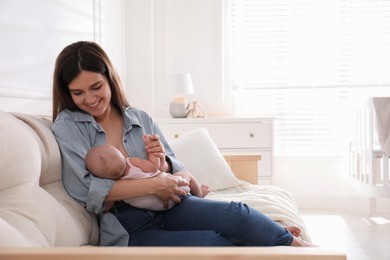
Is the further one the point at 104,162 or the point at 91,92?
the point at 91,92

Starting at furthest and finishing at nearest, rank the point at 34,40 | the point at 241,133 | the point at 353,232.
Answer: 1. the point at 241,133
2. the point at 353,232
3. the point at 34,40

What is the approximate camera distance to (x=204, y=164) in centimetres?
261

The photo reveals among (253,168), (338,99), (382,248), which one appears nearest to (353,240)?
(382,248)

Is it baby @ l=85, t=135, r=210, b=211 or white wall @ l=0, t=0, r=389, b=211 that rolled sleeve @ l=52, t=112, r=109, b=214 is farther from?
white wall @ l=0, t=0, r=389, b=211

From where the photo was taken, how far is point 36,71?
8.43 feet

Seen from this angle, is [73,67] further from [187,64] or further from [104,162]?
[187,64]

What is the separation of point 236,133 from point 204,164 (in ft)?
4.49

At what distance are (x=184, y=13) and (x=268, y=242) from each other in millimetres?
3377

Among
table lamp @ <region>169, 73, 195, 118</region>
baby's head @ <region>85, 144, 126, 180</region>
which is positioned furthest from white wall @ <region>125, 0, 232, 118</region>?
baby's head @ <region>85, 144, 126, 180</region>

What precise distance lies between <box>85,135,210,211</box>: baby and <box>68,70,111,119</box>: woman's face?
0.53 feet

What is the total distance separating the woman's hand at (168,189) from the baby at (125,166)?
0.02 metres

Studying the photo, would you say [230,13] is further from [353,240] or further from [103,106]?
[103,106]

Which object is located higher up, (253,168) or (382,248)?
(253,168)

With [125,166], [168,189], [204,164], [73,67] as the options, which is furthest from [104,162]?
[204,164]
